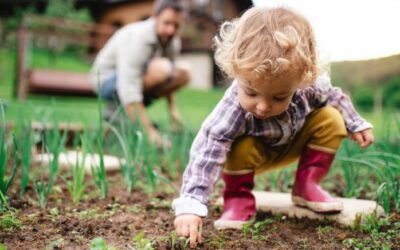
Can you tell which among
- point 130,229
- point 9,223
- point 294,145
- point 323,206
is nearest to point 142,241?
point 130,229

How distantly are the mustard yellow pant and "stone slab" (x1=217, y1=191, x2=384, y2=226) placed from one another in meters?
0.14

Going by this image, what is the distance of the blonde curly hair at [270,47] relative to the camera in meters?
1.38

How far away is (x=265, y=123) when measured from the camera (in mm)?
1708

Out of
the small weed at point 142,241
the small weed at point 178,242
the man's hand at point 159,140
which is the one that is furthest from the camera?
the man's hand at point 159,140

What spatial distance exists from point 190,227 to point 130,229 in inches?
9.0

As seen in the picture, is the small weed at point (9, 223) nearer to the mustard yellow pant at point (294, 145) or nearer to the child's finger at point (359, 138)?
the mustard yellow pant at point (294, 145)

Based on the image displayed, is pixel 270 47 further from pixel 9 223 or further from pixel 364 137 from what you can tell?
pixel 9 223

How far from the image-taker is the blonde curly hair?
1385mm

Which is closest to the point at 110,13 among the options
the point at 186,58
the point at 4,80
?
the point at 186,58

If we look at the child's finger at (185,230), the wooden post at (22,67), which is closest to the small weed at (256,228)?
the child's finger at (185,230)

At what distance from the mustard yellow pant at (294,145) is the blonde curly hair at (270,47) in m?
0.33

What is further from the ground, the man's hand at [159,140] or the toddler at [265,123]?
the toddler at [265,123]

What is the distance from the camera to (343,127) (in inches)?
71.8

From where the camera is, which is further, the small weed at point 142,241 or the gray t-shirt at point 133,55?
the gray t-shirt at point 133,55
